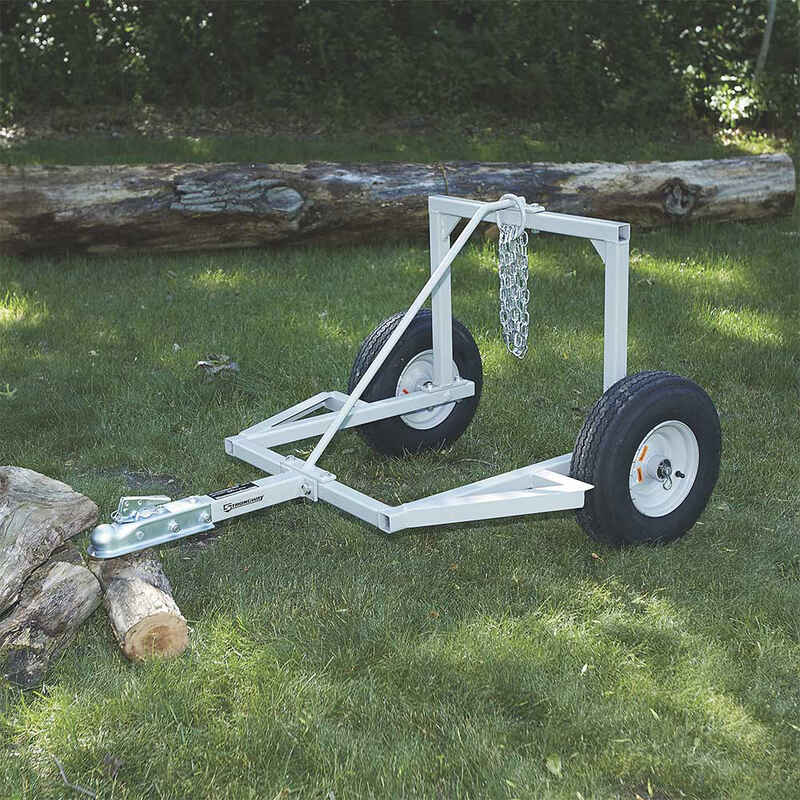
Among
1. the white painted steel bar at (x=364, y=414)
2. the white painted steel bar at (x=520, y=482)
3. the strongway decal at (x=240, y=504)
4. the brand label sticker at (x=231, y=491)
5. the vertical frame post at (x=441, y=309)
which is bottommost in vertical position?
the white painted steel bar at (x=520, y=482)

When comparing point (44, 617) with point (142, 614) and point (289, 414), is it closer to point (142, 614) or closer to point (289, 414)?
point (142, 614)

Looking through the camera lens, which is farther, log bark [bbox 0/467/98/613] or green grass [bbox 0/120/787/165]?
green grass [bbox 0/120/787/165]

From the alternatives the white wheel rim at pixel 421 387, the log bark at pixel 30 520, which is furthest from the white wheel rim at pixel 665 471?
the log bark at pixel 30 520

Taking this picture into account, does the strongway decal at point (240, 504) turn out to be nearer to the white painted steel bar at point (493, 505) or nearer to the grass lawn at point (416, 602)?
the grass lawn at point (416, 602)

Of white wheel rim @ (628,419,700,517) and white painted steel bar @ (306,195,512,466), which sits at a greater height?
white painted steel bar @ (306,195,512,466)

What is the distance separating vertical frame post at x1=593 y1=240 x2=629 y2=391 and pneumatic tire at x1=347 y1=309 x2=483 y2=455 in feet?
3.31

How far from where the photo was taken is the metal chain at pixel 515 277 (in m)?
4.67

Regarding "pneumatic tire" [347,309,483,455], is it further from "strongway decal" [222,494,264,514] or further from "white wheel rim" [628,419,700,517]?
"strongway decal" [222,494,264,514]

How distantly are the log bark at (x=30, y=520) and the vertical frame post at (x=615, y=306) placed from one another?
6.91 feet

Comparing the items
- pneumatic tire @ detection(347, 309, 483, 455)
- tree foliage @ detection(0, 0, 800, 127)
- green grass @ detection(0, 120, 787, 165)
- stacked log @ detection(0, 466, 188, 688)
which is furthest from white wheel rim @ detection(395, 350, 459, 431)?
tree foliage @ detection(0, 0, 800, 127)

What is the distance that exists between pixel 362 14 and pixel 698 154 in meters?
5.16

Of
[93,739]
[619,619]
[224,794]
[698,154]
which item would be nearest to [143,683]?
[93,739]

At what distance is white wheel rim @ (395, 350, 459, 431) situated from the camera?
17.8 ft

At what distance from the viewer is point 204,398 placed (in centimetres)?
625
